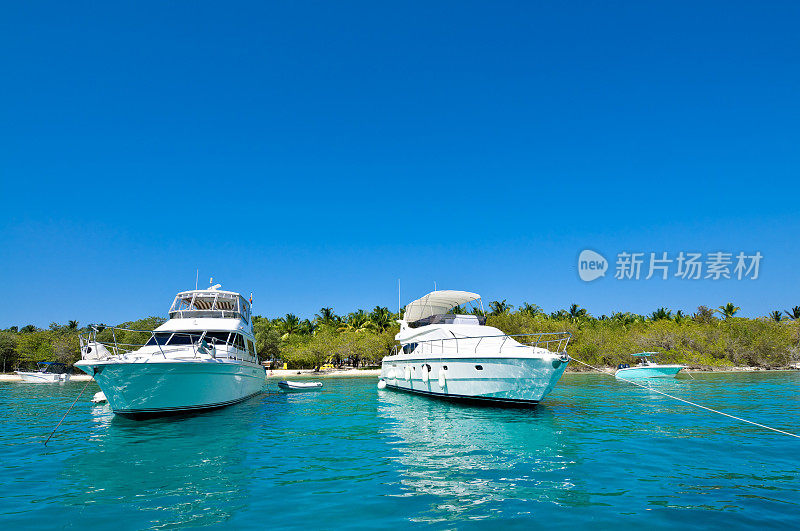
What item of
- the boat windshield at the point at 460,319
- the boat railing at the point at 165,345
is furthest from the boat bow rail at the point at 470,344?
the boat railing at the point at 165,345

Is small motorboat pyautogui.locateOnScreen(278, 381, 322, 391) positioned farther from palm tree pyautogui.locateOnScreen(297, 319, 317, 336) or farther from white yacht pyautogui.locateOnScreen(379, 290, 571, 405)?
palm tree pyautogui.locateOnScreen(297, 319, 317, 336)

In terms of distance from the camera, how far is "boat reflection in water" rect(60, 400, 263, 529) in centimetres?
604

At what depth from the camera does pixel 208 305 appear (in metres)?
21.7

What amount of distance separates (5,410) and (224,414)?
11308 millimetres

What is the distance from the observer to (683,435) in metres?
11.3

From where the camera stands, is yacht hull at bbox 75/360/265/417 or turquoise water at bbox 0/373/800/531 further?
yacht hull at bbox 75/360/265/417

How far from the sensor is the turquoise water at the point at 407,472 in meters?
5.86

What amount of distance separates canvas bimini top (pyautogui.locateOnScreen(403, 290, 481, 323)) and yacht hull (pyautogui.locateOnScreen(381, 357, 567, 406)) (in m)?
5.15

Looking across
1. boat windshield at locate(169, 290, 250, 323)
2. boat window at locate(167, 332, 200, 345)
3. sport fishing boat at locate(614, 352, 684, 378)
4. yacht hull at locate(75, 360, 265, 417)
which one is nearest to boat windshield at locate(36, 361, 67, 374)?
boat windshield at locate(169, 290, 250, 323)

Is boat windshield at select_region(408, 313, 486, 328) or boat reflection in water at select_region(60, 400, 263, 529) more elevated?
boat windshield at select_region(408, 313, 486, 328)

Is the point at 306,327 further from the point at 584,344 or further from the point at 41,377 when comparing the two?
the point at 584,344

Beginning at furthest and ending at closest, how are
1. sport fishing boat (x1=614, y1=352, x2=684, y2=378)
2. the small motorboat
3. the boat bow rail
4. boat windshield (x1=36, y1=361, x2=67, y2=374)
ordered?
boat windshield (x1=36, y1=361, x2=67, y2=374) < sport fishing boat (x1=614, y1=352, x2=684, y2=378) < the small motorboat < the boat bow rail

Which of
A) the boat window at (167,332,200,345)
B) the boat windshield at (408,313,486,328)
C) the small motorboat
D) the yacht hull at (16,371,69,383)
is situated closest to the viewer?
the boat window at (167,332,200,345)

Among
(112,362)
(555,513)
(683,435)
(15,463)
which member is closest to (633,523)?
(555,513)
